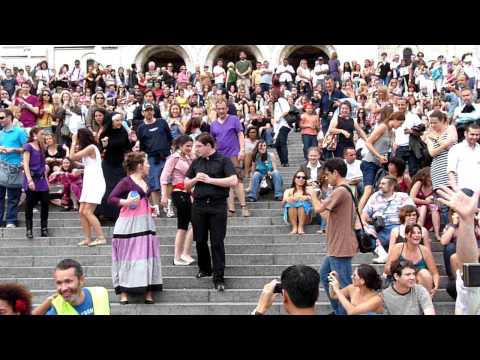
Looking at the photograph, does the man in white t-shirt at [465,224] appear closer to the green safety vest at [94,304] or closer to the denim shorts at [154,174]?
the green safety vest at [94,304]

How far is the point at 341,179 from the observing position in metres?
8.39

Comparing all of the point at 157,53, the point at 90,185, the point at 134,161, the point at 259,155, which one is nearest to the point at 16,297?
the point at 134,161

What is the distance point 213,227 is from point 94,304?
419 cm

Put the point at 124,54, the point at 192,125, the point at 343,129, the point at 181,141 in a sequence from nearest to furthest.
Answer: the point at 181,141, the point at 192,125, the point at 343,129, the point at 124,54

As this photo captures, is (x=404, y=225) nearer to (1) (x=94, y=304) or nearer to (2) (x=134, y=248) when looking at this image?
(2) (x=134, y=248)

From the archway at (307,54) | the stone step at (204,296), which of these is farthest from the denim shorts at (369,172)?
the archway at (307,54)

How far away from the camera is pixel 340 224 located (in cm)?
839

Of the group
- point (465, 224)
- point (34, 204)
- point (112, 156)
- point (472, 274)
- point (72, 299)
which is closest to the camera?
point (472, 274)

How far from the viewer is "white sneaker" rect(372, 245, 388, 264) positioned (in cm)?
991

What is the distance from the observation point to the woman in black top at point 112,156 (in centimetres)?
1182
